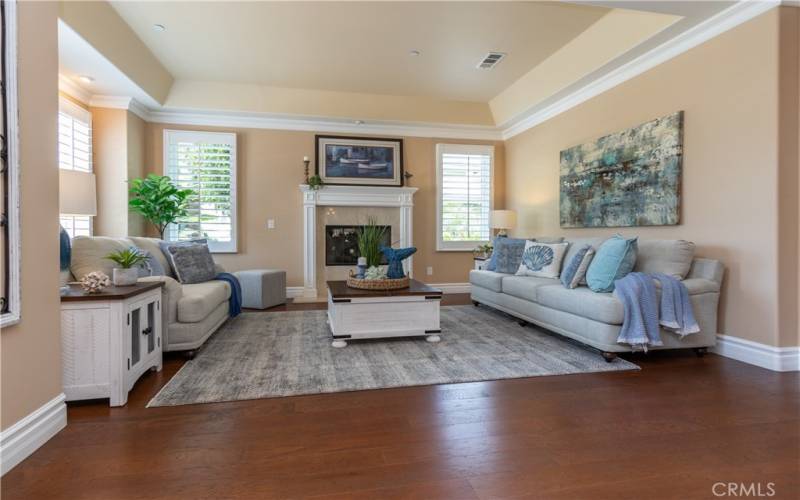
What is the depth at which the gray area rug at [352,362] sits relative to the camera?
8.13 feet

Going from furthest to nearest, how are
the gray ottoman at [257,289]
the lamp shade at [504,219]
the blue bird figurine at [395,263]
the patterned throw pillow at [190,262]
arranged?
the lamp shade at [504,219]
the gray ottoman at [257,289]
the patterned throw pillow at [190,262]
the blue bird figurine at [395,263]

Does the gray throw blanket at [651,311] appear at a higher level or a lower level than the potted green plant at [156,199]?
lower

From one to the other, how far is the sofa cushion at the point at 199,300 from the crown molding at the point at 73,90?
2747 mm

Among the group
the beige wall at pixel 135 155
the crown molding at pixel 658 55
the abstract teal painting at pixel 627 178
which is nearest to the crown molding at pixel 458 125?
the crown molding at pixel 658 55

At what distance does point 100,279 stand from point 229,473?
4.90 feet

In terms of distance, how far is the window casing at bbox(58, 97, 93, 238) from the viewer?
4.31 metres

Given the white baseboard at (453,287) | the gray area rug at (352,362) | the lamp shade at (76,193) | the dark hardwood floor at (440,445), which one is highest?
the lamp shade at (76,193)

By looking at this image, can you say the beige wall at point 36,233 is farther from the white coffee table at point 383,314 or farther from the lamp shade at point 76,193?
the white coffee table at point 383,314

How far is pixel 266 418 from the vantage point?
205 centimetres

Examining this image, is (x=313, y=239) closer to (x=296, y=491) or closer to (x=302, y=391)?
(x=302, y=391)

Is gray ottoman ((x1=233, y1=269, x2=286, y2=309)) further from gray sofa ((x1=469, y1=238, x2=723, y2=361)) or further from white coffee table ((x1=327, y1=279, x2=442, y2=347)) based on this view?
gray sofa ((x1=469, y1=238, x2=723, y2=361))

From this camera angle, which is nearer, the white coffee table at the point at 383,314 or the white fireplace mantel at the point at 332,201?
the white coffee table at the point at 383,314

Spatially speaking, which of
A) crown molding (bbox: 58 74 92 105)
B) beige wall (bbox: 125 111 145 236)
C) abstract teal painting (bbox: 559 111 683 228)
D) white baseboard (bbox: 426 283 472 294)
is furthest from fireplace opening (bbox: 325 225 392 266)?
crown molding (bbox: 58 74 92 105)

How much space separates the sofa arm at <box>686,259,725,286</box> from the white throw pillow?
1.21 metres
